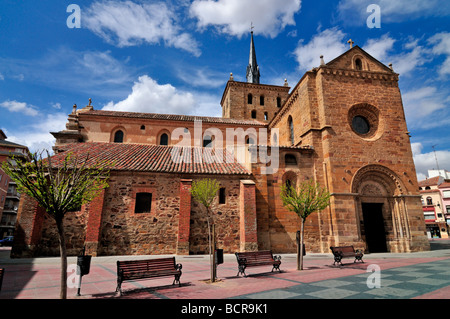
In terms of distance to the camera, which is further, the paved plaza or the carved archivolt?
the carved archivolt

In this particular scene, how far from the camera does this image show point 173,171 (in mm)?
15242

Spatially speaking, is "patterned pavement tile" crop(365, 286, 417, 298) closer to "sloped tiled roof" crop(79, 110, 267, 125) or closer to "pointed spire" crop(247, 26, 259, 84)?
"sloped tiled roof" crop(79, 110, 267, 125)

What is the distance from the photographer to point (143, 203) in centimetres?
1480

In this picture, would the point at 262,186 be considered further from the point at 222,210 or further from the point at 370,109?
the point at 370,109

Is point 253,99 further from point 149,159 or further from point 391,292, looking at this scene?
point 391,292

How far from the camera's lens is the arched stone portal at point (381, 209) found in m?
16.5

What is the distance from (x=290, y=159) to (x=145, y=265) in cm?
1294

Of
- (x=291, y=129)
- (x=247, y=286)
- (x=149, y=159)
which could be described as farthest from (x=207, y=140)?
(x=247, y=286)

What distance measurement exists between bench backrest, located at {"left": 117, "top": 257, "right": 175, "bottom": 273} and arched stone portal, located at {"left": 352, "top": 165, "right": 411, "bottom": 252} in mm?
14063

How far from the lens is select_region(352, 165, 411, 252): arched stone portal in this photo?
16.5 m

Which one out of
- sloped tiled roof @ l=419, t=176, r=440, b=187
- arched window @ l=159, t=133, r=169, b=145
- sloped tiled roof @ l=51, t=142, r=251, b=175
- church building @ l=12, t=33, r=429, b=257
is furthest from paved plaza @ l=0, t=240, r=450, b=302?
sloped tiled roof @ l=419, t=176, r=440, b=187

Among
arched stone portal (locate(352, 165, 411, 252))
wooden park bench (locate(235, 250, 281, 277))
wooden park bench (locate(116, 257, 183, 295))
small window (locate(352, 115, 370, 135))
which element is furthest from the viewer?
small window (locate(352, 115, 370, 135))
